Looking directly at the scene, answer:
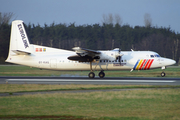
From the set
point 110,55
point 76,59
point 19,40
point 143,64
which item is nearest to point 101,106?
point 110,55

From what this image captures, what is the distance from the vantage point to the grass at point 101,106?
30.7ft

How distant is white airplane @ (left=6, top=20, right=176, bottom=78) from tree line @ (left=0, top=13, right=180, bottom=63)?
34.7m

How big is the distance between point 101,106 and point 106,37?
66085mm

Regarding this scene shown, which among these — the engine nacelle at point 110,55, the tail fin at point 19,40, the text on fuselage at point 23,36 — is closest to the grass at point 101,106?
the engine nacelle at point 110,55

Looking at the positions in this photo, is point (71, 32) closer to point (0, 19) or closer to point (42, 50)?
point (0, 19)

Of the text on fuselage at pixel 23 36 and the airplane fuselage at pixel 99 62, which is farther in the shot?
the text on fuselage at pixel 23 36

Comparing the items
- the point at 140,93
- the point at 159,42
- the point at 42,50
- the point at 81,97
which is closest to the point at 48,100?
the point at 81,97

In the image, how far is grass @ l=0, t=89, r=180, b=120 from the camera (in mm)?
9370

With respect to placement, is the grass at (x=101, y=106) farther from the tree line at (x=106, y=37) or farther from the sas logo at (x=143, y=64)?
the tree line at (x=106, y=37)

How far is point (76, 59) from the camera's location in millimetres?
25766

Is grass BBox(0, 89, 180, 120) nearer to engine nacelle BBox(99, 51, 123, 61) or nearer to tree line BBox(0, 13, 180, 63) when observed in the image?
engine nacelle BBox(99, 51, 123, 61)

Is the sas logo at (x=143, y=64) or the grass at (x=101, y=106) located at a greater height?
the sas logo at (x=143, y=64)

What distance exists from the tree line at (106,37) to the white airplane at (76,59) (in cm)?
3470

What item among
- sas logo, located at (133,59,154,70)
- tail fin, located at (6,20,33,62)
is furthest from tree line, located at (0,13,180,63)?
sas logo, located at (133,59,154,70)
